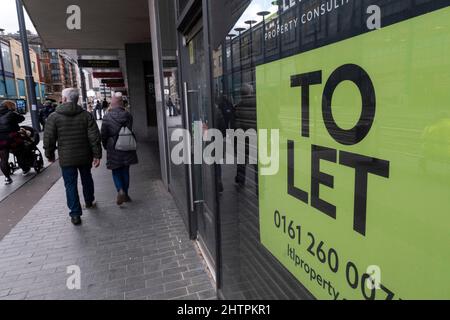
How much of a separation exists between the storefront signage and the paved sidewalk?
6.28 feet

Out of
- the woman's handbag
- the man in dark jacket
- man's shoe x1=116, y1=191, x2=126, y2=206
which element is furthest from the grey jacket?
man's shoe x1=116, y1=191, x2=126, y2=206

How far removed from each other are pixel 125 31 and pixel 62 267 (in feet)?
31.5

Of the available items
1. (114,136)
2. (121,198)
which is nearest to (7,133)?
(114,136)

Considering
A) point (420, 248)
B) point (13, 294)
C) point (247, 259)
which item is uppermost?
point (420, 248)

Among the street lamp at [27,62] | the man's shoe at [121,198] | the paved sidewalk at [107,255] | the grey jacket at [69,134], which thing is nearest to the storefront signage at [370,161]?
the paved sidewalk at [107,255]

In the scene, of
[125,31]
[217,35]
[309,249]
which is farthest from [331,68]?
[125,31]

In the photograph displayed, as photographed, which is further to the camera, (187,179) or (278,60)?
(187,179)

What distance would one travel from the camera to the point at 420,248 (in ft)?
2.95

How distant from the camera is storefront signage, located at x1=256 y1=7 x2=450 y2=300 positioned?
2.75 ft

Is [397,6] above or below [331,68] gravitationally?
above

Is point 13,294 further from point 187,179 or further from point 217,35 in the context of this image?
point 217,35

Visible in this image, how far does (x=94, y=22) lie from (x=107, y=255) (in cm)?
855

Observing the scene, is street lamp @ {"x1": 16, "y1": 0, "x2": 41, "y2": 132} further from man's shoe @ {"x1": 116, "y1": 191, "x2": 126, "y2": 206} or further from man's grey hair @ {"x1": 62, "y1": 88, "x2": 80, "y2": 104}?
man's grey hair @ {"x1": 62, "y1": 88, "x2": 80, "y2": 104}

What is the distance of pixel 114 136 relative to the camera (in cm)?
533
